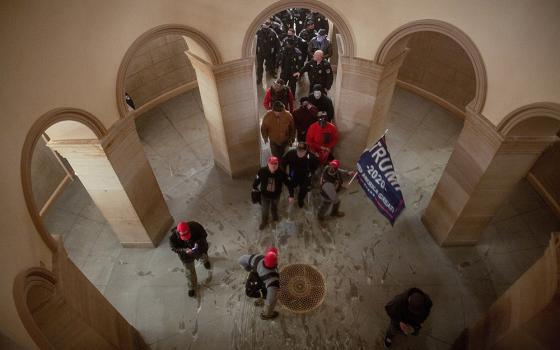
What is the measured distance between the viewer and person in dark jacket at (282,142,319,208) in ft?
24.4

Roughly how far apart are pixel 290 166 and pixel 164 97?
20.1ft

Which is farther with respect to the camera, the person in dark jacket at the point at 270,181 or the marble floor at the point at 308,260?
the person in dark jacket at the point at 270,181

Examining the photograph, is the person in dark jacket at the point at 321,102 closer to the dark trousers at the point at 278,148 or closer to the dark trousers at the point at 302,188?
the dark trousers at the point at 278,148

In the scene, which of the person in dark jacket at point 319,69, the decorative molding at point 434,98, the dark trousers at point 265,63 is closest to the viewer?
the person in dark jacket at point 319,69

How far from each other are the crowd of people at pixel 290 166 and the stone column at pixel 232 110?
46 cm

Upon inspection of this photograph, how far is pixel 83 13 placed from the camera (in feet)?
16.6

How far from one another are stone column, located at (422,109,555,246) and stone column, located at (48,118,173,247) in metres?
6.03

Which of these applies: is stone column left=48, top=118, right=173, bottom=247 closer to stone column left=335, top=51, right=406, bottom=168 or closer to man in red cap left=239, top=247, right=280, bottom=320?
man in red cap left=239, top=247, right=280, bottom=320

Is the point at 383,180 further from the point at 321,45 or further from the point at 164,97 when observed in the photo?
the point at 164,97

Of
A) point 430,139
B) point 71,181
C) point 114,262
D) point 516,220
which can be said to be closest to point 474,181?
point 516,220

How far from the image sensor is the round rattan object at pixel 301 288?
6816 mm

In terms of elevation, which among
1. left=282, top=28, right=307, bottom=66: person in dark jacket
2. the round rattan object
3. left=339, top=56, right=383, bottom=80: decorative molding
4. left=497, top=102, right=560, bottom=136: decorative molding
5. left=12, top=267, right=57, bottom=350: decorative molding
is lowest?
the round rattan object

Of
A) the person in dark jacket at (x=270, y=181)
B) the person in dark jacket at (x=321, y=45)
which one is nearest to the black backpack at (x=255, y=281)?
the person in dark jacket at (x=270, y=181)

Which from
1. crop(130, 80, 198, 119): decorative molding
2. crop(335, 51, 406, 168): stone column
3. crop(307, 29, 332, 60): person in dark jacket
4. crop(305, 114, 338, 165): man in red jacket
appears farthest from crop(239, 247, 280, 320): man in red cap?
crop(307, 29, 332, 60): person in dark jacket
